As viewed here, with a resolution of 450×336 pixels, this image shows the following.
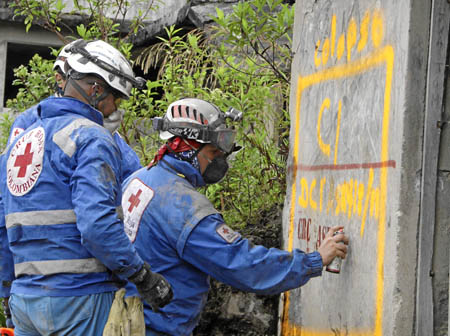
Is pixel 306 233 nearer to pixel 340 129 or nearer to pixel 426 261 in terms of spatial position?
pixel 340 129

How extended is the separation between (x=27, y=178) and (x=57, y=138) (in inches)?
9.3

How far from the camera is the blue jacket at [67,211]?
3250 millimetres

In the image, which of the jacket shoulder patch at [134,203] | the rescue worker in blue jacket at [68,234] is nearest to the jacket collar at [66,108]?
the rescue worker in blue jacket at [68,234]

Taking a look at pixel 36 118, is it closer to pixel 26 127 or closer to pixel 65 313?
pixel 26 127

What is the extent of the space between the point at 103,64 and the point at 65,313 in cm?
123

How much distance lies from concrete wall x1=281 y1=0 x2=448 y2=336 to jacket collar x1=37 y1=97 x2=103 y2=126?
1.35 meters

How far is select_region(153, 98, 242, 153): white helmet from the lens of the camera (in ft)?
13.1

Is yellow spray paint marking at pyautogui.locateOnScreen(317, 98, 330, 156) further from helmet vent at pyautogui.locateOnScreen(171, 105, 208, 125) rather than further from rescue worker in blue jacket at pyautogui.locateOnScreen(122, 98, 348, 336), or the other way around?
helmet vent at pyautogui.locateOnScreen(171, 105, 208, 125)

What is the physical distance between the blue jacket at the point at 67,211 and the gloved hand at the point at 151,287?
0.05 metres

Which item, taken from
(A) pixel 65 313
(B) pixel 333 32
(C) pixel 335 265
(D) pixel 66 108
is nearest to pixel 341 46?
(B) pixel 333 32

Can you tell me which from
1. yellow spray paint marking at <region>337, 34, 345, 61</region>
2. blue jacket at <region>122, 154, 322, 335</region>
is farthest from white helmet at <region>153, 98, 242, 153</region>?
yellow spray paint marking at <region>337, 34, 345, 61</region>

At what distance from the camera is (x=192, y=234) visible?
3.69 meters

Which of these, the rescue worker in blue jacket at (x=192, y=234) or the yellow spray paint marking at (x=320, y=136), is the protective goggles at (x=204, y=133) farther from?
the yellow spray paint marking at (x=320, y=136)

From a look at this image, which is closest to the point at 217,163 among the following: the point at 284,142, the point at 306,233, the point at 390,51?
the point at 306,233
